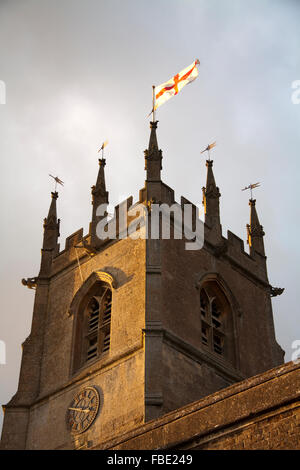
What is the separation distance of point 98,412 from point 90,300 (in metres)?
4.64

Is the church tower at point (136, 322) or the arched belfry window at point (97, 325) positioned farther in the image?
the arched belfry window at point (97, 325)

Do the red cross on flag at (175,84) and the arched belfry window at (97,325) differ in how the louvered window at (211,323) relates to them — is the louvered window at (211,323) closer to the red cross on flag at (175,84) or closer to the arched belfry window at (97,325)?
the arched belfry window at (97,325)

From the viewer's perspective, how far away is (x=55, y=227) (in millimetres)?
32594

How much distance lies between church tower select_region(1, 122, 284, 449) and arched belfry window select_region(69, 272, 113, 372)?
1.4 inches

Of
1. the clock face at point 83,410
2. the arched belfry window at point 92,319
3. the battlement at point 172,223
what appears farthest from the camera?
the battlement at point 172,223

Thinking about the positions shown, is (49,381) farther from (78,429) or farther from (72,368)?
(78,429)

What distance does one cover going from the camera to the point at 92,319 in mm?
28250

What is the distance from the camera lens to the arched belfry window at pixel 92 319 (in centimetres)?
2718

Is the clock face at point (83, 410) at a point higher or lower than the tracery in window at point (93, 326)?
lower

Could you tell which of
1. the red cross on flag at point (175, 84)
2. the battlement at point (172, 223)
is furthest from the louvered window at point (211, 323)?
the red cross on flag at point (175, 84)

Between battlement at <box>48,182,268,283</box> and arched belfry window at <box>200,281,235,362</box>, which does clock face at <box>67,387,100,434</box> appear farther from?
battlement at <box>48,182,268,283</box>

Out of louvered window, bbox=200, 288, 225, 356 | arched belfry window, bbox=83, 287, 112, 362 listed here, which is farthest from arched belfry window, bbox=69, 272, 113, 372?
louvered window, bbox=200, 288, 225, 356

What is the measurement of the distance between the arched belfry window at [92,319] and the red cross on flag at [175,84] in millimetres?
7505
